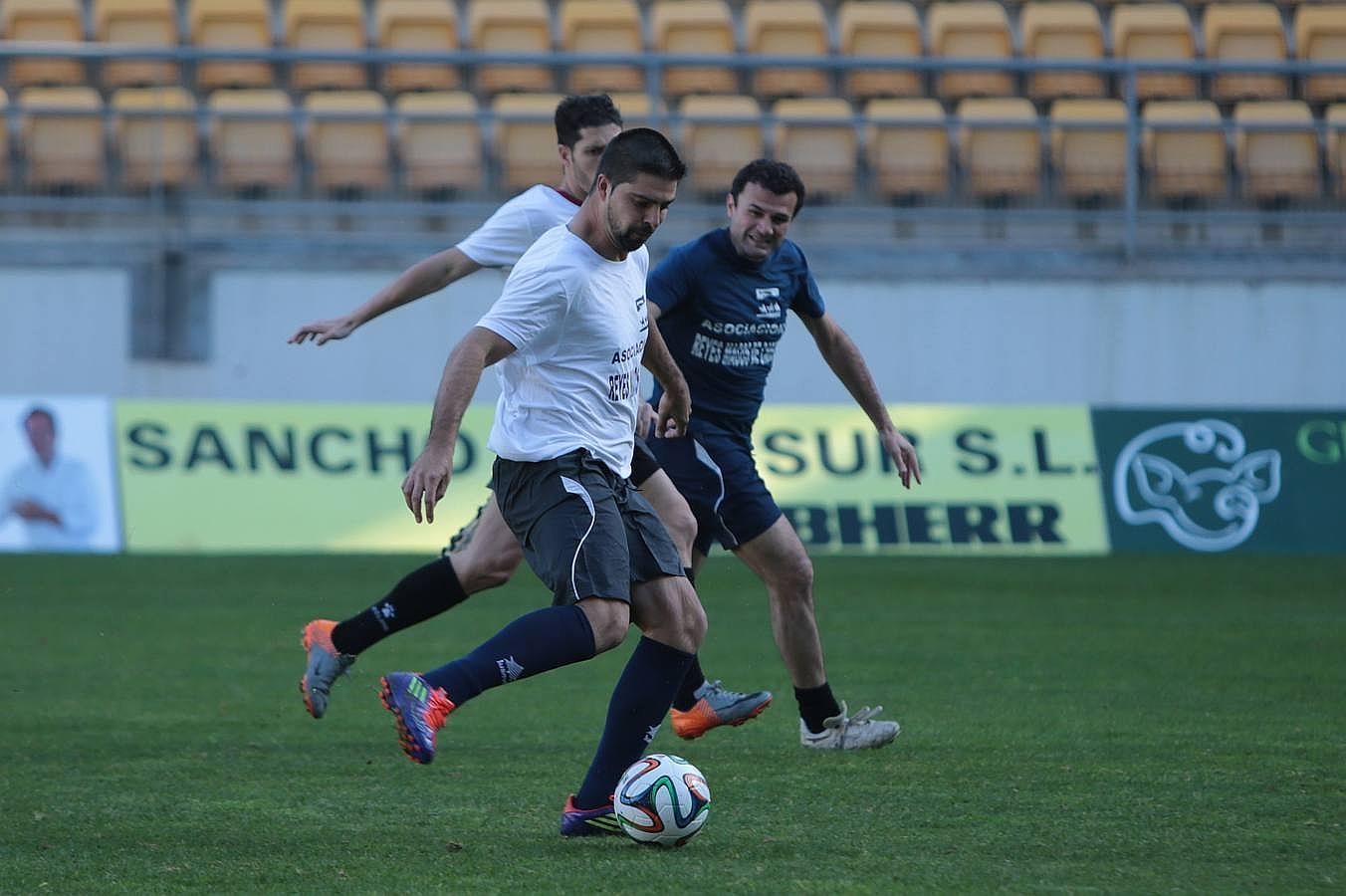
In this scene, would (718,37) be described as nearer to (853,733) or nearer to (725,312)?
(725,312)

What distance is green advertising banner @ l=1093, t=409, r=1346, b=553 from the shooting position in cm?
1482

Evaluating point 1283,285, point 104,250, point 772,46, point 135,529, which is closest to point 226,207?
point 104,250

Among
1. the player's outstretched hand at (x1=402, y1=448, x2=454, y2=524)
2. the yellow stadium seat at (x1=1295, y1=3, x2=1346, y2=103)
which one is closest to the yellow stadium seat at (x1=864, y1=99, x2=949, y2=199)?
the yellow stadium seat at (x1=1295, y1=3, x2=1346, y2=103)

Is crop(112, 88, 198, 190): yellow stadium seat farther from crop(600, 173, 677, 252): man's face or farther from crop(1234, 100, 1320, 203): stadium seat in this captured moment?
crop(600, 173, 677, 252): man's face

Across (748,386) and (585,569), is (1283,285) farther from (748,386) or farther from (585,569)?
(585,569)

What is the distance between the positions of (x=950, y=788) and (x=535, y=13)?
44.1 feet

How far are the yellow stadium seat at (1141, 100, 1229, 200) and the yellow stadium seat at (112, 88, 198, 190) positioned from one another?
26.0 feet

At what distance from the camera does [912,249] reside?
A: 54.3ft

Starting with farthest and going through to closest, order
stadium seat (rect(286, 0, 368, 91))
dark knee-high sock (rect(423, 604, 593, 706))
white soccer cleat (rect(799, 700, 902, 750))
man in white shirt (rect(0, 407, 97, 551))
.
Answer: stadium seat (rect(286, 0, 368, 91)) → man in white shirt (rect(0, 407, 97, 551)) → white soccer cleat (rect(799, 700, 902, 750)) → dark knee-high sock (rect(423, 604, 593, 706))

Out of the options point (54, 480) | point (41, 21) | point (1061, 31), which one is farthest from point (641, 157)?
point (1061, 31)

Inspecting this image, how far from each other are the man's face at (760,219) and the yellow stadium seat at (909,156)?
10130 millimetres

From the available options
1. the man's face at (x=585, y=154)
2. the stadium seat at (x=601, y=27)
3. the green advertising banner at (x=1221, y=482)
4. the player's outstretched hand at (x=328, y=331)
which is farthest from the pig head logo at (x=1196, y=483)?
the player's outstretched hand at (x=328, y=331)

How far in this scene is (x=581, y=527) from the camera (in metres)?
5.24

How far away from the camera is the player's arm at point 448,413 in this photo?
16.2ft
